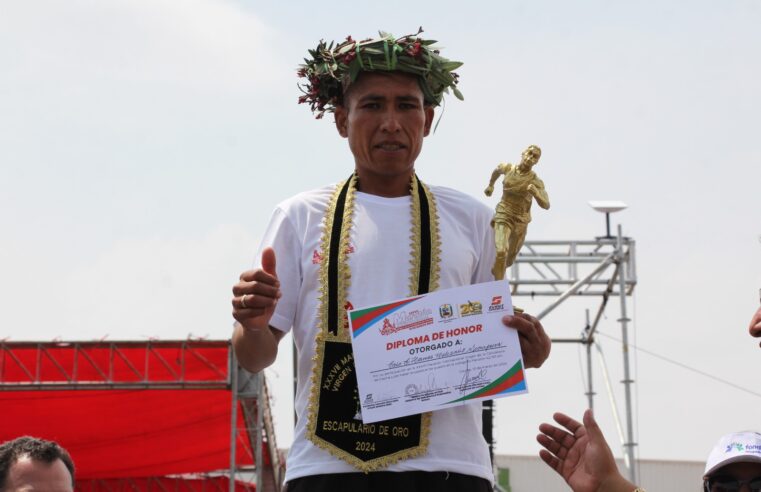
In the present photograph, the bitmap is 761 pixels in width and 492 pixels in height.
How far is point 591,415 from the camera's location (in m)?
3.16

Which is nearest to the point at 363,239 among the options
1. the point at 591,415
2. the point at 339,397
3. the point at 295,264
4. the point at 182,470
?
the point at 295,264

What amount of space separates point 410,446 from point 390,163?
80 cm

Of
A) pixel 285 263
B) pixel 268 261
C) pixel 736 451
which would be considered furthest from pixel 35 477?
pixel 736 451

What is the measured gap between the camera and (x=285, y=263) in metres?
3.60

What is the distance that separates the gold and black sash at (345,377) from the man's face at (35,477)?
110cm

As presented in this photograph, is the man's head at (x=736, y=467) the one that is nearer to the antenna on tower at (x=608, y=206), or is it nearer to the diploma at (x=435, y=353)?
the diploma at (x=435, y=353)

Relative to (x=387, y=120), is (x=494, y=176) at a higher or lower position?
lower

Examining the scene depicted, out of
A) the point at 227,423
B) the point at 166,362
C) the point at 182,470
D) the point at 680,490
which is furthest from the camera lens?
the point at 680,490

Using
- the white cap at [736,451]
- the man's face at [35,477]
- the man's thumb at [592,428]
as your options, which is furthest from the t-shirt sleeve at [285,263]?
the white cap at [736,451]

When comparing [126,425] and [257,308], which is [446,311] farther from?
[126,425]

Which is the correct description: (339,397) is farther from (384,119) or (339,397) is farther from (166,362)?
(166,362)

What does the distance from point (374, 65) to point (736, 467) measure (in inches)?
70.1

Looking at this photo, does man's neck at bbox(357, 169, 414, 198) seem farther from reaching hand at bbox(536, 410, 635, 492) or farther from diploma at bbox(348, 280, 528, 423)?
reaching hand at bbox(536, 410, 635, 492)

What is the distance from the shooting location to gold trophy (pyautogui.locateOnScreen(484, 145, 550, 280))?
3510 millimetres
